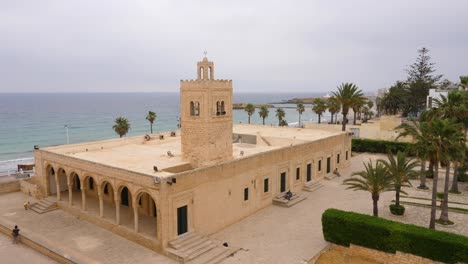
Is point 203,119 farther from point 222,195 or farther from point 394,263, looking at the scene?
point 394,263

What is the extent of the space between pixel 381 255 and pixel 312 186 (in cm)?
1163

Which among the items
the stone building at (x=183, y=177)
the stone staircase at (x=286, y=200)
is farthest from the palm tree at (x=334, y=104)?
the stone staircase at (x=286, y=200)

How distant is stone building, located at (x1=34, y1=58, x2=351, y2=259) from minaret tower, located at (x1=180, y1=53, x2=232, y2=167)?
60 mm

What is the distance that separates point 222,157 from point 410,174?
11587 millimetres

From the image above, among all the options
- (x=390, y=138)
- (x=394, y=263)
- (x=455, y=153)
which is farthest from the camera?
(x=390, y=138)

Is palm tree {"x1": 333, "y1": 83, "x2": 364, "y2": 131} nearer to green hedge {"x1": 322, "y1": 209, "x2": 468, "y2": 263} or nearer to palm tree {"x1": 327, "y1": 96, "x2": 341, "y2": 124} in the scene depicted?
palm tree {"x1": 327, "y1": 96, "x2": 341, "y2": 124}

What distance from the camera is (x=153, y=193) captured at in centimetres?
1773

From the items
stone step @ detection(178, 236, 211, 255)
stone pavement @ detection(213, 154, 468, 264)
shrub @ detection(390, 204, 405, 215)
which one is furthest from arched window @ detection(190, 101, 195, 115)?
shrub @ detection(390, 204, 405, 215)

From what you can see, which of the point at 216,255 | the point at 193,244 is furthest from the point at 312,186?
the point at 193,244

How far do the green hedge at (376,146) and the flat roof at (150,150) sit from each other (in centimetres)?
990

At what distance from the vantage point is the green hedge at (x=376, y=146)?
4169 cm

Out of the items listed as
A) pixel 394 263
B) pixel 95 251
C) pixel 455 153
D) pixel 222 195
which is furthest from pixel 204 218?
pixel 455 153

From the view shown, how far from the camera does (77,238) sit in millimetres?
19609

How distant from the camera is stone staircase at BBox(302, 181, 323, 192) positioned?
2861cm
